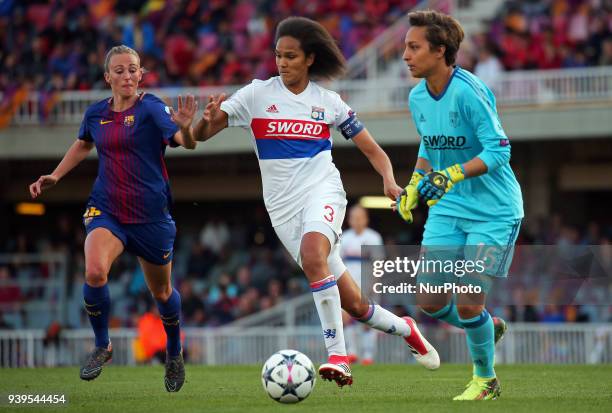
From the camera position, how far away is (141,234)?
30.1 ft

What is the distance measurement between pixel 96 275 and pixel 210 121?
1.47 meters

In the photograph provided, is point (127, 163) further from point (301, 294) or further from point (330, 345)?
point (301, 294)

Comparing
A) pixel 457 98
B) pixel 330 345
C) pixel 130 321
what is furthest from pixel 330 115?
pixel 130 321

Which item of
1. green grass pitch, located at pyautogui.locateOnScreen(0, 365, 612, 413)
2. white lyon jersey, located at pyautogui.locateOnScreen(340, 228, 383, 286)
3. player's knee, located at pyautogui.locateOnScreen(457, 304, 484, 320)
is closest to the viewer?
green grass pitch, located at pyautogui.locateOnScreen(0, 365, 612, 413)

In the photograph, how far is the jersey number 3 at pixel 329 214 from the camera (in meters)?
8.55

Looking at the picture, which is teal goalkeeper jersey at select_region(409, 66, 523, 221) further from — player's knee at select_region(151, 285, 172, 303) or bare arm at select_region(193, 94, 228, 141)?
player's knee at select_region(151, 285, 172, 303)

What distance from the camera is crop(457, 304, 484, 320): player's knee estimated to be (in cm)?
812

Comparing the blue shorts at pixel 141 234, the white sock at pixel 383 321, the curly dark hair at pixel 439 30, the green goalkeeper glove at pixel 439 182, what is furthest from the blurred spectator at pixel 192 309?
the green goalkeeper glove at pixel 439 182

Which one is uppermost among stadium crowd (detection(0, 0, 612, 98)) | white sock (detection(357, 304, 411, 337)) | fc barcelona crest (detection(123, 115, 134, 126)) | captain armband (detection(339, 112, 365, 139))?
stadium crowd (detection(0, 0, 612, 98))

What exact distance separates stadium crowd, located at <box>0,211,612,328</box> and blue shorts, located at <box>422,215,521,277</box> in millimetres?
9950

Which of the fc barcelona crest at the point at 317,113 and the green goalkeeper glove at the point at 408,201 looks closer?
the green goalkeeper glove at the point at 408,201

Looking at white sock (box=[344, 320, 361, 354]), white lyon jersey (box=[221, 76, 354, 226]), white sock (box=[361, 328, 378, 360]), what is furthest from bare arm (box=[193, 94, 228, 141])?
white sock (box=[361, 328, 378, 360])

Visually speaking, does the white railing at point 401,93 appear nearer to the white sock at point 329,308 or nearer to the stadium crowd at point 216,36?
the stadium crowd at point 216,36

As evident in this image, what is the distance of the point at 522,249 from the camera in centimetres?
887
